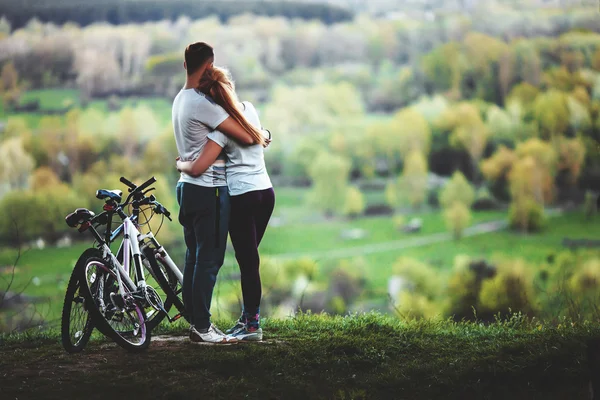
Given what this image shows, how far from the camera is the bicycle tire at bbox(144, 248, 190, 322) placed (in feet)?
13.6

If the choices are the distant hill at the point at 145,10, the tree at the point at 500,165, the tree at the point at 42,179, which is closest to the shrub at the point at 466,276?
the tree at the point at 500,165

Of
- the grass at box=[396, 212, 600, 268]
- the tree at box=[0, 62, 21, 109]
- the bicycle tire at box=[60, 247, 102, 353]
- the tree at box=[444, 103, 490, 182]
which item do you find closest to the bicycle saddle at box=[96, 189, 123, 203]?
the bicycle tire at box=[60, 247, 102, 353]

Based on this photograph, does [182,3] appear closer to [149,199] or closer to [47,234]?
[47,234]

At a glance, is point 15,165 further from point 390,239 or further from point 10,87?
point 390,239

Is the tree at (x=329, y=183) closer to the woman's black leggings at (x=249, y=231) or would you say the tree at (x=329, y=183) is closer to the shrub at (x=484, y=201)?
the shrub at (x=484, y=201)

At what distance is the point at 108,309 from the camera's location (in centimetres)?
379

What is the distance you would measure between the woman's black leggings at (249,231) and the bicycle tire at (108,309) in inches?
20.4

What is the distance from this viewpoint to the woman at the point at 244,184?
3.79 m

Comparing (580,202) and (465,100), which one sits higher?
(465,100)

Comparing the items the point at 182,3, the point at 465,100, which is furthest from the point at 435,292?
the point at 182,3

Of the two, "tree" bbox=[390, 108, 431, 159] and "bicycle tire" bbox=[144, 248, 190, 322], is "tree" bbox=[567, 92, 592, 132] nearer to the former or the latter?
"tree" bbox=[390, 108, 431, 159]

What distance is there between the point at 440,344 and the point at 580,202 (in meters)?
48.8

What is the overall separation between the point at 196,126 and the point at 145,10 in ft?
171

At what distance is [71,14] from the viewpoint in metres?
52.4
